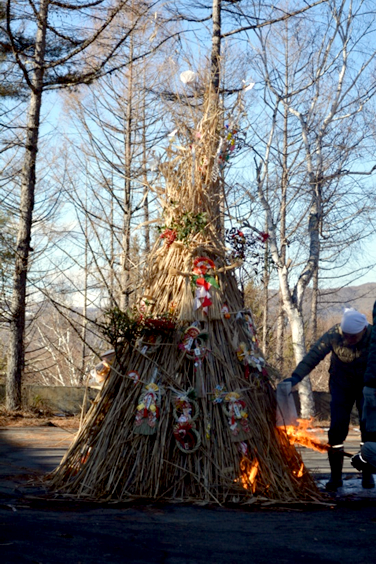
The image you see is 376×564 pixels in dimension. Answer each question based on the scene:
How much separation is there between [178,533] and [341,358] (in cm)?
271

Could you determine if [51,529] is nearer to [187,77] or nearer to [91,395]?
[187,77]

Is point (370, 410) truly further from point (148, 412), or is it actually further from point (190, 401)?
point (148, 412)

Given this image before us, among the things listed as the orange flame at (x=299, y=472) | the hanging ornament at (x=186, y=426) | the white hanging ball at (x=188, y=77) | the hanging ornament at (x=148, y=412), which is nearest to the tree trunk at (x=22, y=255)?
the white hanging ball at (x=188, y=77)

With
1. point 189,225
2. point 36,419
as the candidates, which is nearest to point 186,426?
point 189,225

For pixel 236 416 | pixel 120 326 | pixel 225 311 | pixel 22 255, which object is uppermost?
pixel 22 255

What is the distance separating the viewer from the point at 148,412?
4.69 metres

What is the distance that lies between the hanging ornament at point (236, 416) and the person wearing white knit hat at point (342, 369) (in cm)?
92

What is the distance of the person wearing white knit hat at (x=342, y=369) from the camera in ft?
18.5

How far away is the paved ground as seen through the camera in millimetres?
3016

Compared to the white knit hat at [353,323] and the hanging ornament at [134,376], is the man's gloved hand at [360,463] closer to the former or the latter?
the white knit hat at [353,323]

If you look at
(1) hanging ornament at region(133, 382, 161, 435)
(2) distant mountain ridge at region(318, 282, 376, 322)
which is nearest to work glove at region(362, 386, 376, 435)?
(1) hanging ornament at region(133, 382, 161, 435)

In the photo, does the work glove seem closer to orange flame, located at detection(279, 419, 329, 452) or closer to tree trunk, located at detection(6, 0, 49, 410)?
orange flame, located at detection(279, 419, 329, 452)

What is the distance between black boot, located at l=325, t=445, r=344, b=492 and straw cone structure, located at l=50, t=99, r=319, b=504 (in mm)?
675

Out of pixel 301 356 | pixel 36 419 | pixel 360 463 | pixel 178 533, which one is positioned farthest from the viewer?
pixel 301 356
